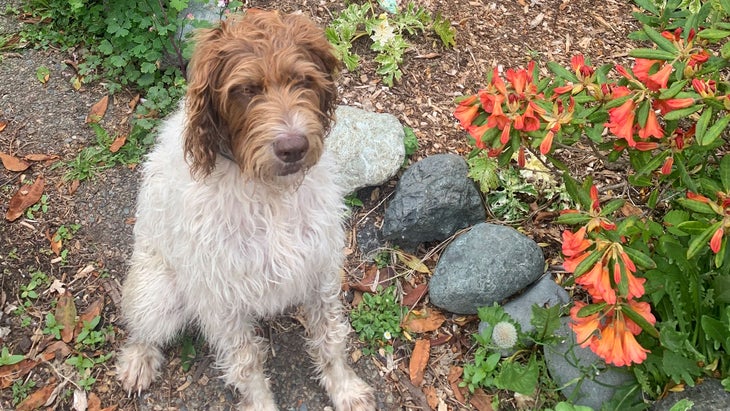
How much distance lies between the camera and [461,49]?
17.8 feet

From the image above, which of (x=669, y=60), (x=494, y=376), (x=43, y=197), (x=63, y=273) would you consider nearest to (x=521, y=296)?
(x=494, y=376)

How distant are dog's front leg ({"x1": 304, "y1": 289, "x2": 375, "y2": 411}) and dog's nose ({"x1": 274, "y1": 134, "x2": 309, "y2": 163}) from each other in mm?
1178

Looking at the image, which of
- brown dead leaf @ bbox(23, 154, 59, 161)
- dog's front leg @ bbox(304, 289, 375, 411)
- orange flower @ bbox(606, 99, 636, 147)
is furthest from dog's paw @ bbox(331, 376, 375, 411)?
brown dead leaf @ bbox(23, 154, 59, 161)

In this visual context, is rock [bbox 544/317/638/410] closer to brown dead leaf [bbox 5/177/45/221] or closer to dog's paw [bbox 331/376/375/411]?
dog's paw [bbox 331/376/375/411]

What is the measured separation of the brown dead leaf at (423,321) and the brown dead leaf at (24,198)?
291 centimetres

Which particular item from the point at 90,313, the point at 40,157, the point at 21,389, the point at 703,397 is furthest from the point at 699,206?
the point at 40,157

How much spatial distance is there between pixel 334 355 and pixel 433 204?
1.26 meters

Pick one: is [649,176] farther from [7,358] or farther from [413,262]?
[7,358]

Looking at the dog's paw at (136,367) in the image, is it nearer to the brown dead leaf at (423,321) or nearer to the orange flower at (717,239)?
the brown dead leaf at (423,321)

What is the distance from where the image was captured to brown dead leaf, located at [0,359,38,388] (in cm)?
381

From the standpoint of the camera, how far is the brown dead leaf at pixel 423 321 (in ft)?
13.6

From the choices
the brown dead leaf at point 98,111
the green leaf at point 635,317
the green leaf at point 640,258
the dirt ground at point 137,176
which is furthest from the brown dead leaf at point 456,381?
the brown dead leaf at point 98,111

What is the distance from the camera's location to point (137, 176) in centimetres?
477

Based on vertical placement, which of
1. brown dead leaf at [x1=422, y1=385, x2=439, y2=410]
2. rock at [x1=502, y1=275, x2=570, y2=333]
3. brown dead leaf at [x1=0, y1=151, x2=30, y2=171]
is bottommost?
brown dead leaf at [x1=422, y1=385, x2=439, y2=410]
